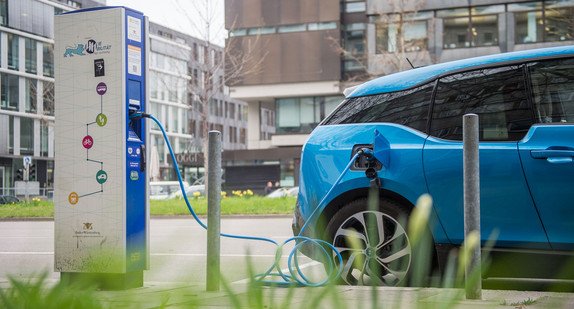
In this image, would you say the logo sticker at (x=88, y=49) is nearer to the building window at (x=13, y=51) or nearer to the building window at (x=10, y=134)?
the building window at (x=10, y=134)

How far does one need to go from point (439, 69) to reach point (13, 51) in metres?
61.3

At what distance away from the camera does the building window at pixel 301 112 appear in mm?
49625

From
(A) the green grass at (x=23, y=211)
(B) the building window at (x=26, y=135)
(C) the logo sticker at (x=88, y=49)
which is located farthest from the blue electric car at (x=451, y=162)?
(B) the building window at (x=26, y=135)

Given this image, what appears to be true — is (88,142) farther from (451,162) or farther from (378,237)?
(451,162)

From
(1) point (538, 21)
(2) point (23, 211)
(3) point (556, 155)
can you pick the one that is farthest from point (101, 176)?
(1) point (538, 21)

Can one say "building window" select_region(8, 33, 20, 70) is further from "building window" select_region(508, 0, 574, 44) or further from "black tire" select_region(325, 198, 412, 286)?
"black tire" select_region(325, 198, 412, 286)

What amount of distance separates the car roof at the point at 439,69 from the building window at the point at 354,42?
4147cm

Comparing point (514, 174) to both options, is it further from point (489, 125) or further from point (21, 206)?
point (21, 206)

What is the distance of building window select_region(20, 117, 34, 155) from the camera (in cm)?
6234

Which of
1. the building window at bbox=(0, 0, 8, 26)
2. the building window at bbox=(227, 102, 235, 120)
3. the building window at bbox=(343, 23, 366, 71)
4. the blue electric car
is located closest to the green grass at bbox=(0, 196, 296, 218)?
the blue electric car

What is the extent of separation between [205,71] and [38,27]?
1374 inches

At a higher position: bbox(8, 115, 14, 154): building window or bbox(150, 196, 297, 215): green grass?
bbox(8, 115, 14, 154): building window

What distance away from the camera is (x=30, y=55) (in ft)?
206

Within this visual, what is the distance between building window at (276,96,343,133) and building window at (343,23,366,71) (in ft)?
8.11
